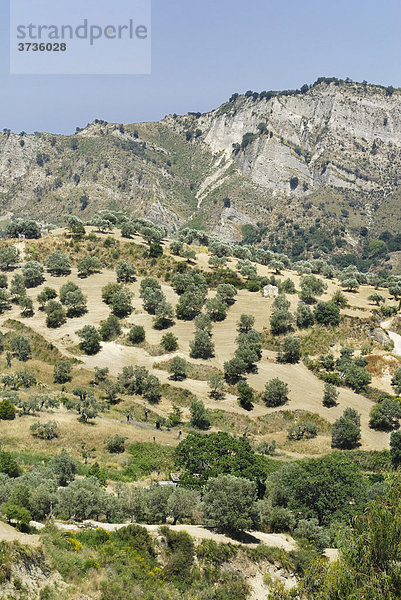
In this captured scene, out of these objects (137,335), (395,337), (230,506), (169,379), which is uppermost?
(137,335)

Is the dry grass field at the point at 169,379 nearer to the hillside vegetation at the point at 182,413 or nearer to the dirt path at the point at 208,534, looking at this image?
the hillside vegetation at the point at 182,413

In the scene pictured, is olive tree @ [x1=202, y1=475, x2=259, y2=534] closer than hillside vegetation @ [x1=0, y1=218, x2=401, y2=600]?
No

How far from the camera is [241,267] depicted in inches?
5005

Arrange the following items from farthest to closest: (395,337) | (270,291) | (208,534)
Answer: (270,291), (395,337), (208,534)

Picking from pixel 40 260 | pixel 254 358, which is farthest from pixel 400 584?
pixel 40 260

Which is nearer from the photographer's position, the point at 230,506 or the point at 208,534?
the point at 208,534

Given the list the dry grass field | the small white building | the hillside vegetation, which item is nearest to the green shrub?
the hillside vegetation

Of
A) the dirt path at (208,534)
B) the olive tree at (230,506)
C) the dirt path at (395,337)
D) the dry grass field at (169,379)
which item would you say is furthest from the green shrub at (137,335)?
the dirt path at (208,534)

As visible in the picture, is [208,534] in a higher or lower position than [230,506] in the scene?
lower

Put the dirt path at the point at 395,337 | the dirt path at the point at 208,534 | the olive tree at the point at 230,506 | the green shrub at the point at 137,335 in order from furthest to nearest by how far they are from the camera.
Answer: the dirt path at the point at 395,337, the green shrub at the point at 137,335, the olive tree at the point at 230,506, the dirt path at the point at 208,534

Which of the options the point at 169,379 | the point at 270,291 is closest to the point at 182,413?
the point at 169,379

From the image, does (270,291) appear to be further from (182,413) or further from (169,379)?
(182,413)

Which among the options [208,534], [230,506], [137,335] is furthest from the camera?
[137,335]

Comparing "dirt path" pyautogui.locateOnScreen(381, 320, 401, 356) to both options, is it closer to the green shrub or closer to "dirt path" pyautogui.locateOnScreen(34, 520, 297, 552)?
the green shrub
